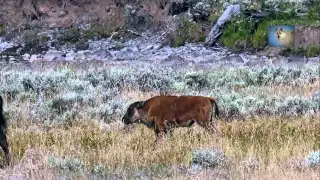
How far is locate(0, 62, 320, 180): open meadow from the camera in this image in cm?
770

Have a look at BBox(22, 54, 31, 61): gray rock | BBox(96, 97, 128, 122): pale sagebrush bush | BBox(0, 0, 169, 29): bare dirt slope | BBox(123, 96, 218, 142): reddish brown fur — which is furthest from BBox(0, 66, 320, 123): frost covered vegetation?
BBox(0, 0, 169, 29): bare dirt slope

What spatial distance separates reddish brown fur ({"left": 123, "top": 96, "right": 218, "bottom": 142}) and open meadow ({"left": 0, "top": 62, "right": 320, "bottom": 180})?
0.16 meters

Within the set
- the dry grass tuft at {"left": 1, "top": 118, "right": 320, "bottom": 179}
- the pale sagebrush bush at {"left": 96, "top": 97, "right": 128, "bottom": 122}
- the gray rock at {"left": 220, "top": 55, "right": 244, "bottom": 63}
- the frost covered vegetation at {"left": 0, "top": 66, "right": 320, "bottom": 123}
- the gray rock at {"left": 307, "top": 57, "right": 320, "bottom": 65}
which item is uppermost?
the dry grass tuft at {"left": 1, "top": 118, "right": 320, "bottom": 179}

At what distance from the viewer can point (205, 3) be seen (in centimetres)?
3347

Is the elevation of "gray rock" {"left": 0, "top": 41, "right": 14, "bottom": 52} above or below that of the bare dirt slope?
below

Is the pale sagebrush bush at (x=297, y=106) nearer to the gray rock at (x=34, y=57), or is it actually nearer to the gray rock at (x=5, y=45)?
the gray rock at (x=34, y=57)

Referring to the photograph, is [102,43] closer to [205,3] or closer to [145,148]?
[205,3]

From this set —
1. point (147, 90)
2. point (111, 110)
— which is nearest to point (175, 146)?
point (111, 110)

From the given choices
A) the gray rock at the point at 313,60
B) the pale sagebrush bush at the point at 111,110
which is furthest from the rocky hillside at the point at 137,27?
the pale sagebrush bush at the point at 111,110

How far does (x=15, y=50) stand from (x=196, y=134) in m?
24.1

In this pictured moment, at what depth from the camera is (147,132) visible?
10.3 metres

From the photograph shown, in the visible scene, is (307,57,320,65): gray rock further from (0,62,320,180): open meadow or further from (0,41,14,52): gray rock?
(0,41,14,52): gray rock

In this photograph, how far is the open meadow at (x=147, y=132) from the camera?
303 inches

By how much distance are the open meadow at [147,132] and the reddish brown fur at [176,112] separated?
0.54ft
